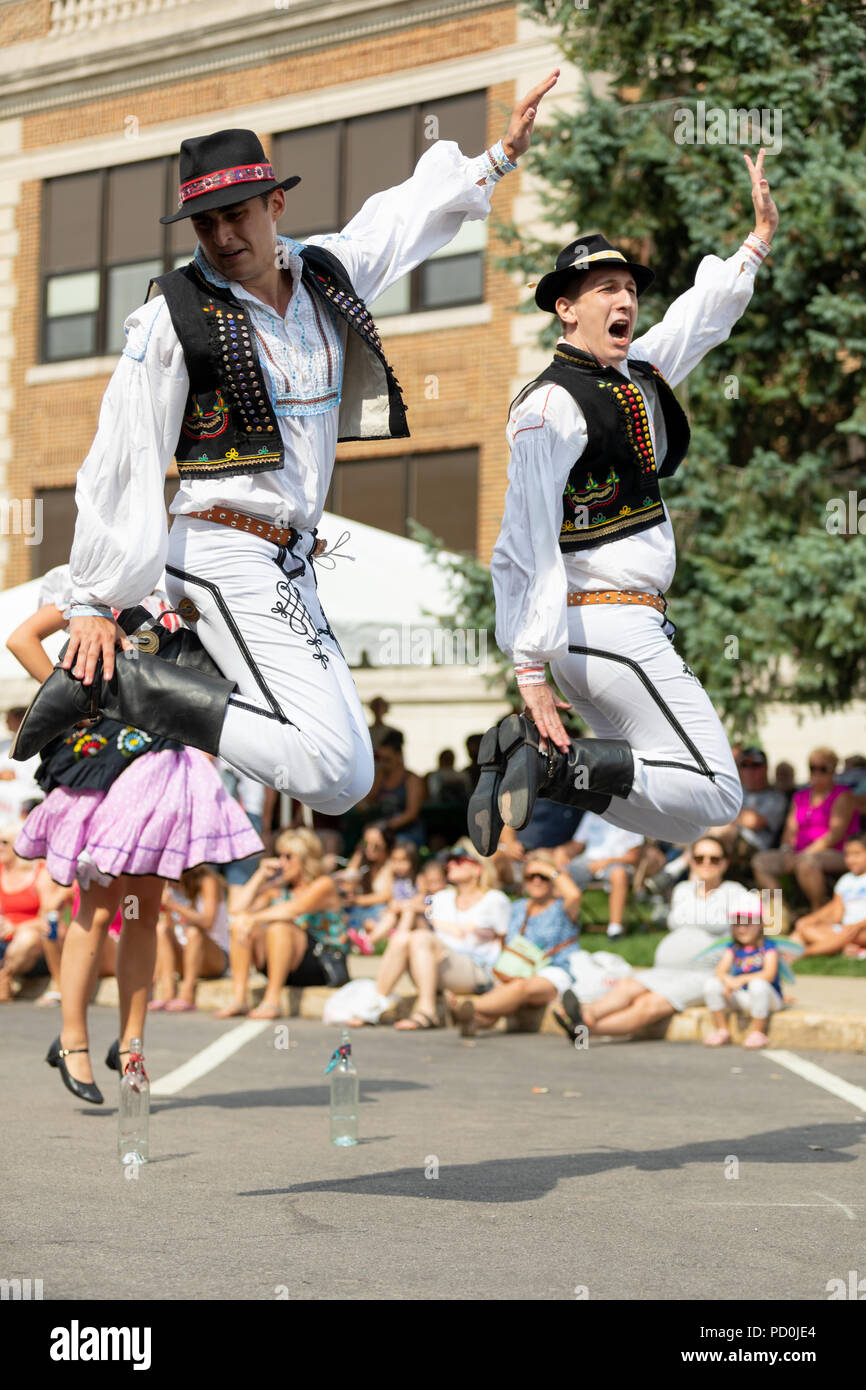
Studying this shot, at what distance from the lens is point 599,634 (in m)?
5.75

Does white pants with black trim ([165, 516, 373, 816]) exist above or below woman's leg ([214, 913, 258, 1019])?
above

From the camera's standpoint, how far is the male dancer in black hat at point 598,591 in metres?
5.54

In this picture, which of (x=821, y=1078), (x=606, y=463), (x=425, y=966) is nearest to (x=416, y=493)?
(x=425, y=966)

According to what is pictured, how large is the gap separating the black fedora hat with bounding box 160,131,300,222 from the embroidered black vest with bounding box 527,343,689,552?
1173mm

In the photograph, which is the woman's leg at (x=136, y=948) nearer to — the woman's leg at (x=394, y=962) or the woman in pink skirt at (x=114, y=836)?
the woman in pink skirt at (x=114, y=836)

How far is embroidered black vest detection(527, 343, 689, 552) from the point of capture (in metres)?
5.73

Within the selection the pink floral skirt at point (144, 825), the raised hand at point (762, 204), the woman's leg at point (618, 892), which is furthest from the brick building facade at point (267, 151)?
the raised hand at point (762, 204)

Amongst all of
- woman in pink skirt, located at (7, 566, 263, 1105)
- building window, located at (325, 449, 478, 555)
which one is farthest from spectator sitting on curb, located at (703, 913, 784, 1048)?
building window, located at (325, 449, 478, 555)

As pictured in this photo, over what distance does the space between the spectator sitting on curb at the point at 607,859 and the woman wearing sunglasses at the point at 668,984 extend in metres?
1.90

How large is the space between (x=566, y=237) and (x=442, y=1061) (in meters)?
10.8

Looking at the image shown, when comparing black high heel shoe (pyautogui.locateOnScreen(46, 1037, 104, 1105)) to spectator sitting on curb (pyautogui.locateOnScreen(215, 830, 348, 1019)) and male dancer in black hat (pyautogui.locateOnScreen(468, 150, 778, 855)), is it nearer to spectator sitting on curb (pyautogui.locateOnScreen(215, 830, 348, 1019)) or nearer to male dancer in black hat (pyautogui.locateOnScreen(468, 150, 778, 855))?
male dancer in black hat (pyautogui.locateOnScreen(468, 150, 778, 855))

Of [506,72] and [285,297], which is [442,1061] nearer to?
[285,297]
